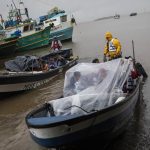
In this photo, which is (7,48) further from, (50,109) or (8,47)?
(50,109)

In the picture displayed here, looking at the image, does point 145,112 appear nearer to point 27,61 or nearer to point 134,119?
point 134,119

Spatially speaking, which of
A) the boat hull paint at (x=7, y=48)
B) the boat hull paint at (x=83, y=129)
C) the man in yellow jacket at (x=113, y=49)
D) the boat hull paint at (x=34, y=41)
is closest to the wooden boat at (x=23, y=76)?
the man in yellow jacket at (x=113, y=49)

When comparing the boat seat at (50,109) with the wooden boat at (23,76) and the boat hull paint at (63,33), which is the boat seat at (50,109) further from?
the boat hull paint at (63,33)

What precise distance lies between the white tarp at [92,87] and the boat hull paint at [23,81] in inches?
169

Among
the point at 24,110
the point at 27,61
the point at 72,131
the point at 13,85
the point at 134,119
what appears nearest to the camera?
the point at 72,131

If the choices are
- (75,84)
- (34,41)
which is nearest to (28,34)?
(34,41)

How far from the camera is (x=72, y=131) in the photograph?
18.8 feet

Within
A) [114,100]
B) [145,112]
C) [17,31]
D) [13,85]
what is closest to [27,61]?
[13,85]

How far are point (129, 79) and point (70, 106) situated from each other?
2334 millimetres

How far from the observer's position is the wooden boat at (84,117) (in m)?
5.64

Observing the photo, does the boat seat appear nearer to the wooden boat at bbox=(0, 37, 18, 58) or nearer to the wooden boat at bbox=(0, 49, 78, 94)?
the wooden boat at bbox=(0, 49, 78, 94)

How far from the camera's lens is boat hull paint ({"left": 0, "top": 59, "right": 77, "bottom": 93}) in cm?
1141

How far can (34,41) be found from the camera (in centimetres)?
2942

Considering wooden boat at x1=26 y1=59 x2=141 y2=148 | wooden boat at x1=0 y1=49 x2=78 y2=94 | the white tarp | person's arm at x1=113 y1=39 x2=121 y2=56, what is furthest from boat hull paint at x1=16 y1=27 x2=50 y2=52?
wooden boat at x1=26 y1=59 x2=141 y2=148
